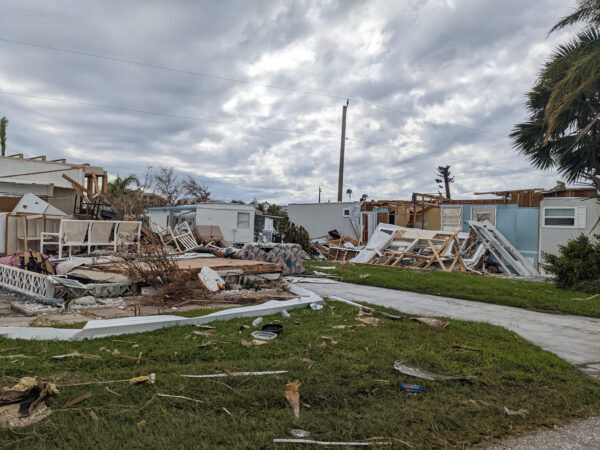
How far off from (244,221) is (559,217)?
534 inches

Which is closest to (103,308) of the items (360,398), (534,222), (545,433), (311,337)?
(311,337)

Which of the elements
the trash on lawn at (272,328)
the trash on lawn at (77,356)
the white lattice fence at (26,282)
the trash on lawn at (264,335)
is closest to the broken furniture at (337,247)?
the white lattice fence at (26,282)

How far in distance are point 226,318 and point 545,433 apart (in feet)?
12.8

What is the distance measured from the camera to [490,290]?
9305mm

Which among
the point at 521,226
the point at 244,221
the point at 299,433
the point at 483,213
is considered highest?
the point at 483,213

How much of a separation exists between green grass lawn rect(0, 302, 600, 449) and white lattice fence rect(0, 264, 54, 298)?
2456 mm

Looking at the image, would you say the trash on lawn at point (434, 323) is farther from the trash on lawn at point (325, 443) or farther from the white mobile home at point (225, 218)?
the white mobile home at point (225, 218)

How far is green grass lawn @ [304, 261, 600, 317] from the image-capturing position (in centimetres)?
776

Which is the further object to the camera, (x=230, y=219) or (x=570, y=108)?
(x=230, y=219)

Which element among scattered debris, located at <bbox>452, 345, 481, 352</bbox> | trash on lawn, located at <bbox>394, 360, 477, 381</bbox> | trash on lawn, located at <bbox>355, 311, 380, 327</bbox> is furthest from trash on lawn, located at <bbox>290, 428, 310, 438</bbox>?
trash on lawn, located at <bbox>355, 311, 380, 327</bbox>

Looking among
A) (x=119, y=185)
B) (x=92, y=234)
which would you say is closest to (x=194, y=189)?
(x=119, y=185)

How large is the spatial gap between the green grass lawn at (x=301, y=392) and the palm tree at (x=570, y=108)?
7.70 meters

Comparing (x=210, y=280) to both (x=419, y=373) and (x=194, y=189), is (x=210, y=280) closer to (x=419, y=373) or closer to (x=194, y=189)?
(x=419, y=373)

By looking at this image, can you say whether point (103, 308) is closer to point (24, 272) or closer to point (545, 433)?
point (24, 272)
